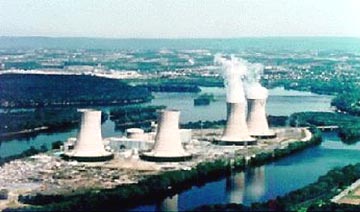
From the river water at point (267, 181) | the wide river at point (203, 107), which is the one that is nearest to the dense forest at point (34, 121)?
the wide river at point (203, 107)

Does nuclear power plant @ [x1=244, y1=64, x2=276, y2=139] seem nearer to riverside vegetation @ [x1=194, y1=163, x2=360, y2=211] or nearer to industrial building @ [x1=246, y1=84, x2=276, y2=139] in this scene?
industrial building @ [x1=246, y1=84, x2=276, y2=139]

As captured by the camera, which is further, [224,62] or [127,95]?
[127,95]

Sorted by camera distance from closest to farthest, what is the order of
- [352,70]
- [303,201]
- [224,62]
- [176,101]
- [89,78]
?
1. [303,201]
2. [224,62]
3. [176,101]
4. [89,78]
5. [352,70]

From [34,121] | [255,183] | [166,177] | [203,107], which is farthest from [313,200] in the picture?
[203,107]

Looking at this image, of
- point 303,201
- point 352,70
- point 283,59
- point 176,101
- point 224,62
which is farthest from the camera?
point 283,59

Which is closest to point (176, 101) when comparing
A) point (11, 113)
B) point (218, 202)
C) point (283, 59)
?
point (11, 113)

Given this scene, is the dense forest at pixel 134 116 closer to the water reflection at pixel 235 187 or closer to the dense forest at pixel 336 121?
the dense forest at pixel 336 121

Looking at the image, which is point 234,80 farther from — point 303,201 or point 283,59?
point 283,59
